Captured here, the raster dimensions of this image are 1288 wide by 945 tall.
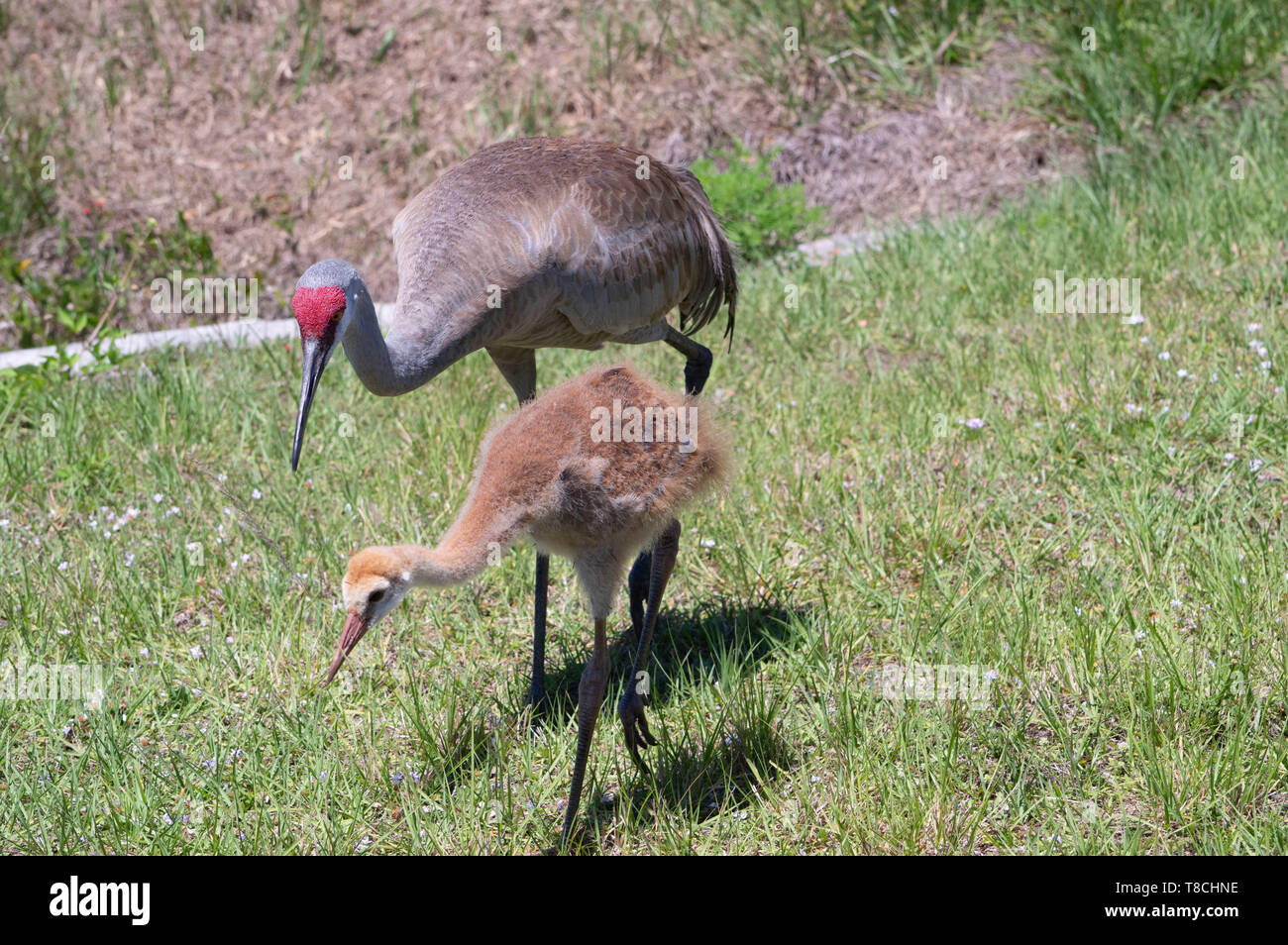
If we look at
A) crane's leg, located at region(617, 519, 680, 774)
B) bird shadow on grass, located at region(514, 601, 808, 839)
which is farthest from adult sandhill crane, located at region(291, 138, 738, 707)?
crane's leg, located at region(617, 519, 680, 774)

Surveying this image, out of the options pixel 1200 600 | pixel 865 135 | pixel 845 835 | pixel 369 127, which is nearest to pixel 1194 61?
pixel 865 135

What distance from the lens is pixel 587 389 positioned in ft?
10.8

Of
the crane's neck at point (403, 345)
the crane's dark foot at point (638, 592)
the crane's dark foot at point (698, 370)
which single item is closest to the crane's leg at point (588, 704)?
the crane's dark foot at point (638, 592)

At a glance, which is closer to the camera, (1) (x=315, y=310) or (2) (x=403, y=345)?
(1) (x=315, y=310)

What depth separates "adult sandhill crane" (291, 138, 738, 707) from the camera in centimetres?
366

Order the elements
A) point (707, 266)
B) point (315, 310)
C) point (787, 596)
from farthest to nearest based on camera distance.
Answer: point (707, 266)
point (787, 596)
point (315, 310)

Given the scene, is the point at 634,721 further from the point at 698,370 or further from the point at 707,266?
the point at 707,266

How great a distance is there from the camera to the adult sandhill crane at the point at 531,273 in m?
3.66

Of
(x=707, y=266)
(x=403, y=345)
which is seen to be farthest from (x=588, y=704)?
(x=707, y=266)

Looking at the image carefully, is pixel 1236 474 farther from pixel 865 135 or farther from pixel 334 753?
pixel 865 135

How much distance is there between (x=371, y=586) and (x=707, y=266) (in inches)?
94.9

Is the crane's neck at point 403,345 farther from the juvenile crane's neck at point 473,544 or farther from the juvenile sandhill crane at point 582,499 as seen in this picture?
the juvenile crane's neck at point 473,544

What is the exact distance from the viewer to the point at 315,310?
3.40 m

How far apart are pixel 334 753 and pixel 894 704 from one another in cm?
154
